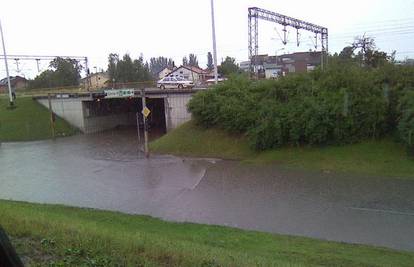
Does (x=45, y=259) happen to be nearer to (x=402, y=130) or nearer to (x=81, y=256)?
(x=81, y=256)

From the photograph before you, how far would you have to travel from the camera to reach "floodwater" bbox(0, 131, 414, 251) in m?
15.5

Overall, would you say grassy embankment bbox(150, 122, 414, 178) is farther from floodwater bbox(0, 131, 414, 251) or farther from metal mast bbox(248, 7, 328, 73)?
metal mast bbox(248, 7, 328, 73)

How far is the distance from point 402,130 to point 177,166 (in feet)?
45.7

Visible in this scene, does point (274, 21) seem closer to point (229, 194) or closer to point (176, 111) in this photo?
point (176, 111)

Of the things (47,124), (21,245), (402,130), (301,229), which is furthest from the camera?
(47,124)

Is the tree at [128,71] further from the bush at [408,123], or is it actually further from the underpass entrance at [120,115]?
the bush at [408,123]

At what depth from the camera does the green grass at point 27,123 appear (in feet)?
160

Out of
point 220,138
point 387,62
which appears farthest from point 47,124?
point 387,62

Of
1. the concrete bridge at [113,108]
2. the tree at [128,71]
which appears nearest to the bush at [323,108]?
the concrete bridge at [113,108]

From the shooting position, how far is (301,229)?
14.9 metres

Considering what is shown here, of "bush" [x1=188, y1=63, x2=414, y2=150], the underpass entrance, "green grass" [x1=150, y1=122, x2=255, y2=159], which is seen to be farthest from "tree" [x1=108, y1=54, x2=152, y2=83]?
"bush" [x1=188, y1=63, x2=414, y2=150]

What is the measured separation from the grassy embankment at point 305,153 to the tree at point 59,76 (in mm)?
53608

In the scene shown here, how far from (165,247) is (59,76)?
82.8 meters

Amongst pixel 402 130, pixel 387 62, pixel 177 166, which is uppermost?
pixel 387 62
